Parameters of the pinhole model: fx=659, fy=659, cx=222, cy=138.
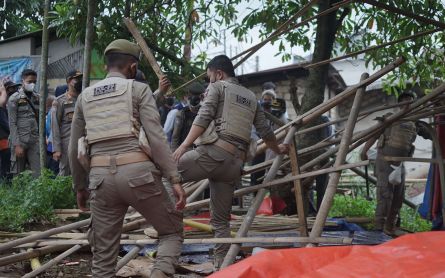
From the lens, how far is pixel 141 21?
9.54 metres

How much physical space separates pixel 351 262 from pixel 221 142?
8.43ft

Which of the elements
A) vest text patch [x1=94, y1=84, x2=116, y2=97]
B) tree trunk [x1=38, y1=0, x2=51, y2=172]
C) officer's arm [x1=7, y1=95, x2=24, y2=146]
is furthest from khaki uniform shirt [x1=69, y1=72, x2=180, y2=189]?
officer's arm [x1=7, y1=95, x2=24, y2=146]

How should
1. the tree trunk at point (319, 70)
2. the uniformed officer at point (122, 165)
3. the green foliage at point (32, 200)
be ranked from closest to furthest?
the uniformed officer at point (122, 165)
the green foliage at point (32, 200)
the tree trunk at point (319, 70)

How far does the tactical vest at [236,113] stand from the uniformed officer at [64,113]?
3519 mm

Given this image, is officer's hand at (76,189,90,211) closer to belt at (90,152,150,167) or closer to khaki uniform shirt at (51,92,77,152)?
belt at (90,152,150,167)

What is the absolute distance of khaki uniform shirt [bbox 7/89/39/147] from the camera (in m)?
9.55

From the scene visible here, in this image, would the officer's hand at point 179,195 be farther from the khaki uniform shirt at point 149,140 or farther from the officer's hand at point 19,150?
the officer's hand at point 19,150

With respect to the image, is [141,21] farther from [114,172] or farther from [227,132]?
[114,172]

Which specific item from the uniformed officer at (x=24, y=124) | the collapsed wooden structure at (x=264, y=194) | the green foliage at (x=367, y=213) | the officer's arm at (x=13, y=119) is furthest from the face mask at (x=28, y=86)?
the green foliage at (x=367, y=213)

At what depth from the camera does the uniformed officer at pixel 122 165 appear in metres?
4.43

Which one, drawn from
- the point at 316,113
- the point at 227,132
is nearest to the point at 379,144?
the point at 316,113

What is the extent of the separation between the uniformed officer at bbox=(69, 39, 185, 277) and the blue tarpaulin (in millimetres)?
8950

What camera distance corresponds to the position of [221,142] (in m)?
5.77

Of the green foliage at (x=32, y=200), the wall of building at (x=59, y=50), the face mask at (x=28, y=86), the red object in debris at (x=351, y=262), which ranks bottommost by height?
the red object in debris at (x=351, y=262)
